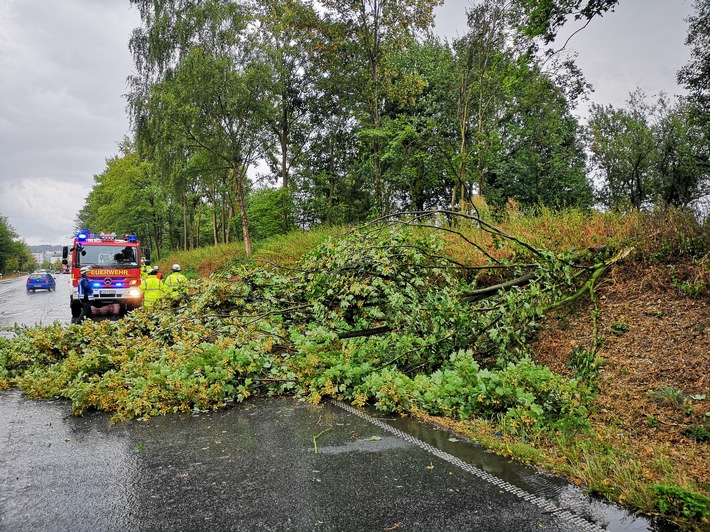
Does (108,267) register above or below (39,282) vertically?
above

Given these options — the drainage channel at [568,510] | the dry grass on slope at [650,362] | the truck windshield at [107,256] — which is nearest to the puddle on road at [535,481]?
the drainage channel at [568,510]

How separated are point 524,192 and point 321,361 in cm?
2511

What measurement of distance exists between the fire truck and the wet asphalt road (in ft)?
30.5

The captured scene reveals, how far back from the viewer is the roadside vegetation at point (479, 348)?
12.0ft

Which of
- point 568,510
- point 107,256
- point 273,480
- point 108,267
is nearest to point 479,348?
point 568,510

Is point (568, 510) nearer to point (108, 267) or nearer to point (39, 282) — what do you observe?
point (108, 267)

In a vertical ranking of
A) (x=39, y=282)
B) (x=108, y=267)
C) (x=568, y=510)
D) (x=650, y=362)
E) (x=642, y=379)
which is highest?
(x=108, y=267)

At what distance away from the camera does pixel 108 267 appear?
44.2 ft

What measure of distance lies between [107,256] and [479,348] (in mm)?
12219

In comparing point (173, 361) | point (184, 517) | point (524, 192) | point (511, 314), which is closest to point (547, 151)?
point (524, 192)

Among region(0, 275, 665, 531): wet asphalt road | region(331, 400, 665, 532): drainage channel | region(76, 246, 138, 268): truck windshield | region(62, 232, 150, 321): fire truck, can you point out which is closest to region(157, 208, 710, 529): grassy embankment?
region(331, 400, 665, 532): drainage channel

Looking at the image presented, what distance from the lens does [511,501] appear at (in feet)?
9.32

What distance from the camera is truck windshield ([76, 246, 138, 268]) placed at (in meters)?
13.6

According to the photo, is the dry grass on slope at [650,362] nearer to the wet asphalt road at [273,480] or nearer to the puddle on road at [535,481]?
the puddle on road at [535,481]
